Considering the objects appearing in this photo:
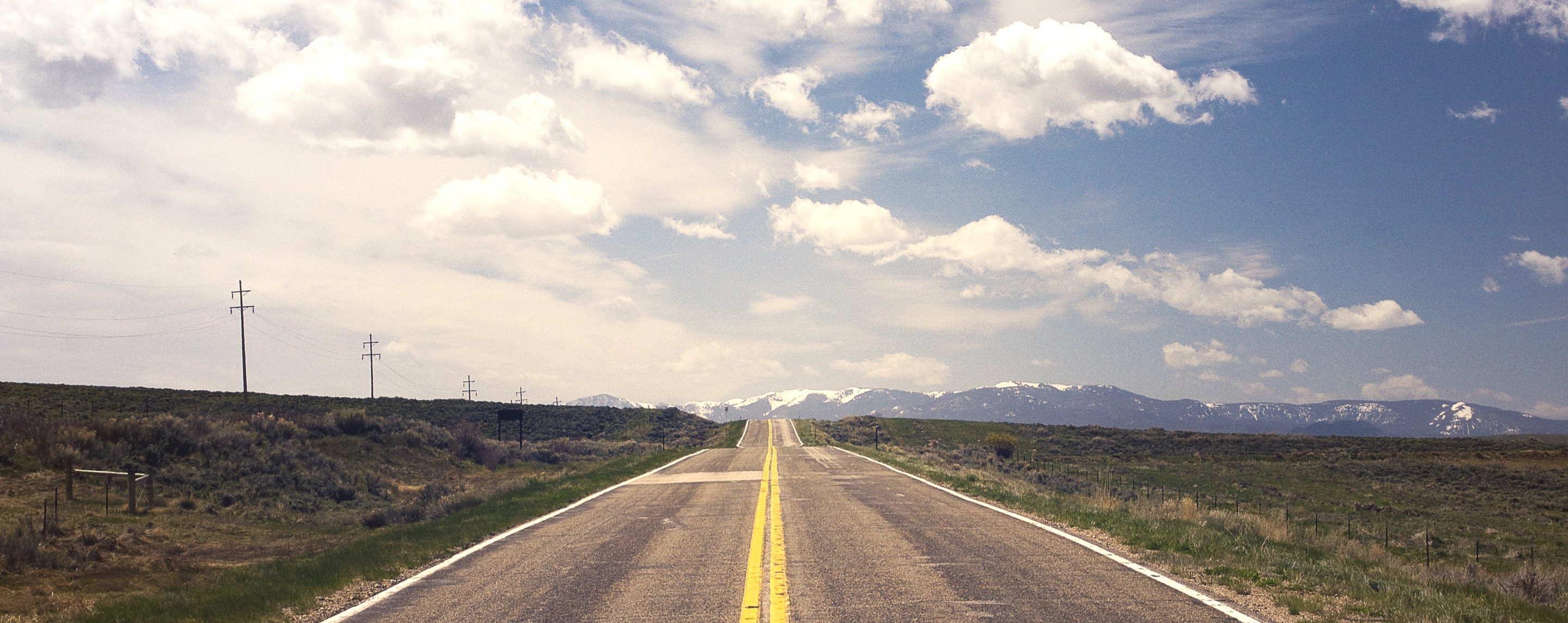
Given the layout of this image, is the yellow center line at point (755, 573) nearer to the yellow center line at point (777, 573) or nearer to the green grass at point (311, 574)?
the yellow center line at point (777, 573)

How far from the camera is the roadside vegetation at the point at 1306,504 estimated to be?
8.97 meters

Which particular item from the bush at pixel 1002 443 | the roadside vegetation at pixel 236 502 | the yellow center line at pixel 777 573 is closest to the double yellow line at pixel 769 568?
the yellow center line at pixel 777 573

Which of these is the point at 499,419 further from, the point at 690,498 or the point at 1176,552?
the point at 1176,552

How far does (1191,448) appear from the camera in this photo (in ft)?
259

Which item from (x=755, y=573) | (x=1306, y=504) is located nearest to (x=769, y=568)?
(x=755, y=573)

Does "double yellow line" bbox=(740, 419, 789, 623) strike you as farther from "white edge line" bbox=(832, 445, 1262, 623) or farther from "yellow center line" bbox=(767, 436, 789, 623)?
"white edge line" bbox=(832, 445, 1262, 623)

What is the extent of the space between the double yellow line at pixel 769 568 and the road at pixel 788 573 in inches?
1.1

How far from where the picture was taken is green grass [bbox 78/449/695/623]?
8.77 meters

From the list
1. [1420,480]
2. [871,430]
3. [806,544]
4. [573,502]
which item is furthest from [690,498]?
[871,430]

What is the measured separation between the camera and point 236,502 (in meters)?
22.7

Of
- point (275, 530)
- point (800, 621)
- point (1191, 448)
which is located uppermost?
point (800, 621)

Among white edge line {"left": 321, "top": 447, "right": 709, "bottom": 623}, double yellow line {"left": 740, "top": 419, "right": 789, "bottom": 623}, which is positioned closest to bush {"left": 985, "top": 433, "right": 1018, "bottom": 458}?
white edge line {"left": 321, "top": 447, "right": 709, "bottom": 623}

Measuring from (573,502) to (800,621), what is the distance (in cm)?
1314

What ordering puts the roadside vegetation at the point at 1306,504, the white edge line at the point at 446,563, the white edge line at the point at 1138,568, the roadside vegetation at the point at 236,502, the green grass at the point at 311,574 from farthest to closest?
1. the roadside vegetation at the point at 236,502
2. the roadside vegetation at the point at 1306,504
3. the green grass at the point at 311,574
4. the white edge line at the point at 446,563
5. the white edge line at the point at 1138,568
